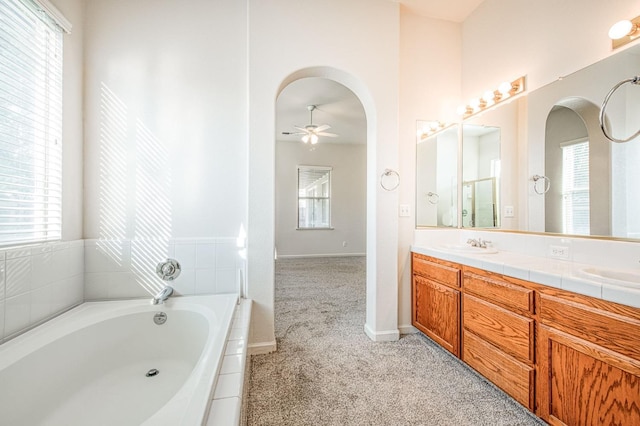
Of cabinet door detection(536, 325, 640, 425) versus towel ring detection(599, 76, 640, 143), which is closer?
cabinet door detection(536, 325, 640, 425)

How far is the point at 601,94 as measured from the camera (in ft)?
5.05

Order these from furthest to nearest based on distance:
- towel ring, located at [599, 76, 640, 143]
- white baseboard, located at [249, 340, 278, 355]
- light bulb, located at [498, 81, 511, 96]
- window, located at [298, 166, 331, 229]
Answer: window, located at [298, 166, 331, 229]
light bulb, located at [498, 81, 511, 96]
white baseboard, located at [249, 340, 278, 355]
towel ring, located at [599, 76, 640, 143]

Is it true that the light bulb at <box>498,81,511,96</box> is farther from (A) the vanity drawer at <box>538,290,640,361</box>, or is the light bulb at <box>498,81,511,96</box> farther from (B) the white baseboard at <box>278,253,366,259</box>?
(B) the white baseboard at <box>278,253,366,259</box>

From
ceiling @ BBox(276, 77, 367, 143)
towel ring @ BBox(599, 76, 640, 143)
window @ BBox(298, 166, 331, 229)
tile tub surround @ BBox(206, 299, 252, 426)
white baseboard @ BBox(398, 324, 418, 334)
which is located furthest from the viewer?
window @ BBox(298, 166, 331, 229)

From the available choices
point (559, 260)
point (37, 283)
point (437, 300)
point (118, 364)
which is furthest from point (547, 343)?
point (37, 283)

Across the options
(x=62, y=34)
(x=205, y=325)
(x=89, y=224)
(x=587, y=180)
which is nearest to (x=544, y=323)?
(x=587, y=180)

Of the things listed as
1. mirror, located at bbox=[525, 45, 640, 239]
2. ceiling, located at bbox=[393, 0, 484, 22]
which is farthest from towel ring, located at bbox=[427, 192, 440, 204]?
ceiling, located at bbox=[393, 0, 484, 22]

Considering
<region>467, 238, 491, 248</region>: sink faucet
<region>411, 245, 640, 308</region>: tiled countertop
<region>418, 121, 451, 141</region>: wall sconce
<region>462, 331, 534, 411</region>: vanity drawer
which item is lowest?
<region>462, 331, 534, 411</region>: vanity drawer

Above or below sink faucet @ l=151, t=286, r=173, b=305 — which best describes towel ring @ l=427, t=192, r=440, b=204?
above

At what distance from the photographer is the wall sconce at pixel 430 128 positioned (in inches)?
98.3

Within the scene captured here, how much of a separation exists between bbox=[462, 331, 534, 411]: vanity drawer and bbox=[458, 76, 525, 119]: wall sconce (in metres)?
1.92

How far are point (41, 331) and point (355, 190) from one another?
6.03 m

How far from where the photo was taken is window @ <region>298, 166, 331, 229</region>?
6582 mm

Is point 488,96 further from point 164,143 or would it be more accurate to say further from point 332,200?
point 332,200
